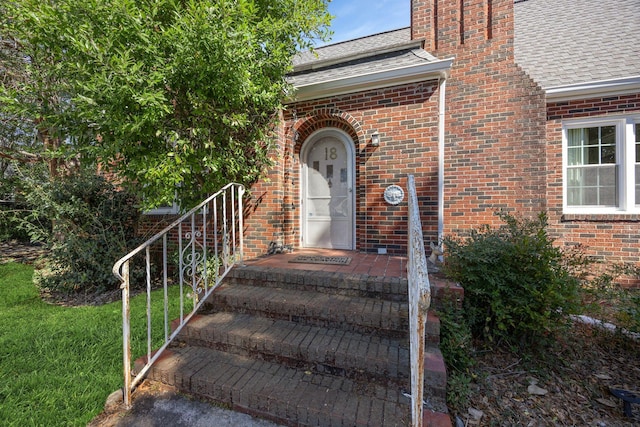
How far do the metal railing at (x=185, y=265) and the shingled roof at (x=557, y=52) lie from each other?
2.56m

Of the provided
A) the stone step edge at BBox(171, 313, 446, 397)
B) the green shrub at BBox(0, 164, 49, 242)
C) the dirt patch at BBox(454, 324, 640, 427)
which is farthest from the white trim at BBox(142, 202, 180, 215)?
the dirt patch at BBox(454, 324, 640, 427)

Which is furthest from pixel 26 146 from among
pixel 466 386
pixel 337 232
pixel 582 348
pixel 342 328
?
pixel 582 348

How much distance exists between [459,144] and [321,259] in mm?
3332

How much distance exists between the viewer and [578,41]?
5836 mm

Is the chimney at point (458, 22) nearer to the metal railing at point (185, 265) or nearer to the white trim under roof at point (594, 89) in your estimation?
the white trim under roof at point (594, 89)

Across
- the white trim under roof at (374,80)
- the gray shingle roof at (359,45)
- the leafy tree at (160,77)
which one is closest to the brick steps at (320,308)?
the leafy tree at (160,77)

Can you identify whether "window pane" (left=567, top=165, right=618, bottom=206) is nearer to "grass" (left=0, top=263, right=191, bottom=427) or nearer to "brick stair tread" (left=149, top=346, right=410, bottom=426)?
"brick stair tread" (left=149, top=346, right=410, bottom=426)

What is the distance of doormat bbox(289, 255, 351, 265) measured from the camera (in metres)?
3.73

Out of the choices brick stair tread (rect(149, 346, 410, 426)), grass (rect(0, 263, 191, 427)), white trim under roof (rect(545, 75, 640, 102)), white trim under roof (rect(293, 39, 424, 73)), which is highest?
white trim under roof (rect(293, 39, 424, 73))

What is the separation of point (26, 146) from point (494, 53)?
34.1ft

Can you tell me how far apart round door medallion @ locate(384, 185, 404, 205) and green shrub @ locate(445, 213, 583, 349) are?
5.77 ft

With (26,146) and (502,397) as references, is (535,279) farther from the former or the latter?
(26,146)

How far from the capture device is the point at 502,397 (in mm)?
2131

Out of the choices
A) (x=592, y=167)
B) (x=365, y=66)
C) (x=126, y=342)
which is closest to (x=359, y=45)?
(x=365, y=66)
